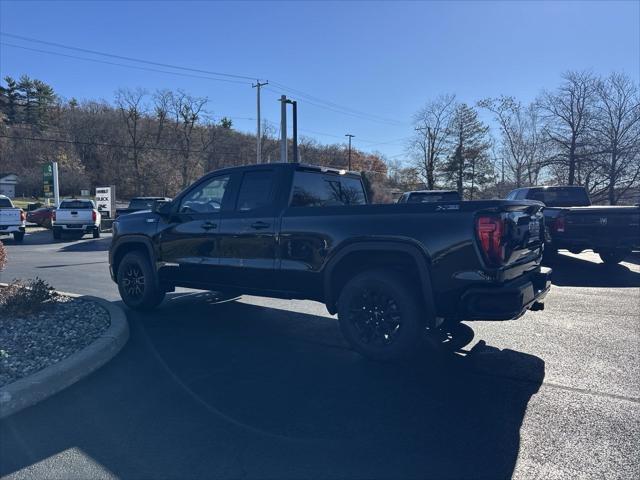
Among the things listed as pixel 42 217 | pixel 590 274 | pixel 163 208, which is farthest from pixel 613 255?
pixel 42 217

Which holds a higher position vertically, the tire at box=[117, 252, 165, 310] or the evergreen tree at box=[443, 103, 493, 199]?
the evergreen tree at box=[443, 103, 493, 199]

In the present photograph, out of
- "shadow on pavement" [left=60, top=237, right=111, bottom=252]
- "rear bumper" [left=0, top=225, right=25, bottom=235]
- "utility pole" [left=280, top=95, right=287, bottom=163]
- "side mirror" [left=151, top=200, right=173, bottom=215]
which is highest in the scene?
"utility pole" [left=280, top=95, right=287, bottom=163]

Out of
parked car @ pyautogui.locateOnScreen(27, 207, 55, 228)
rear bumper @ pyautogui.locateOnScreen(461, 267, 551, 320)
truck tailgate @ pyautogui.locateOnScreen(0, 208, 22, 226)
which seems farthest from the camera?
parked car @ pyautogui.locateOnScreen(27, 207, 55, 228)

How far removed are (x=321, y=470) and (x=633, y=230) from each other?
9.83 m

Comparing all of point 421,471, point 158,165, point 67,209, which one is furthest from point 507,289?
point 158,165

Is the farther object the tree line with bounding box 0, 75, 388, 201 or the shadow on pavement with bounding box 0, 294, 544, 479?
the tree line with bounding box 0, 75, 388, 201

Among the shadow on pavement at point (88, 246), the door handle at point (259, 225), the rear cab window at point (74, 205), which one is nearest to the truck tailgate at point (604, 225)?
the door handle at point (259, 225)

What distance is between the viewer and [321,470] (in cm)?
291

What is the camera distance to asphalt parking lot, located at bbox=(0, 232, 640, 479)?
2.97 meters

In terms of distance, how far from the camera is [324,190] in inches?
239

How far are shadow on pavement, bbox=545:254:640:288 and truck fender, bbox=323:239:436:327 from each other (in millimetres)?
6009

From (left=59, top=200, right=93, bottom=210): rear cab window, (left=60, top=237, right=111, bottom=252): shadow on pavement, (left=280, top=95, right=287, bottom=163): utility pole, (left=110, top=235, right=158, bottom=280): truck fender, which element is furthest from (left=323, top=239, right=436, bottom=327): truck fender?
(left=280, top=95, right=287, bottom=163): utility pole

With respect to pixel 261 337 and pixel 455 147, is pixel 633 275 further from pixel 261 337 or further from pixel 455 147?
pixel 455 147

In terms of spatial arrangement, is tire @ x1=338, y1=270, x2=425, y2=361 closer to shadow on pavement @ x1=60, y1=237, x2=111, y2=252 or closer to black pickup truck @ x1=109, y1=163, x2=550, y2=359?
black pickup truck @ x1=109, y1=163, x2=550, y2=359
